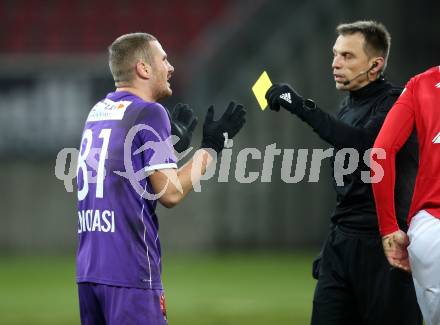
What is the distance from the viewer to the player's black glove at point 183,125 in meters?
5.18

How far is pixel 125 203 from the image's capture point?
15.0 ft

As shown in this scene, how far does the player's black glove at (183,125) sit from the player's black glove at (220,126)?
253mm

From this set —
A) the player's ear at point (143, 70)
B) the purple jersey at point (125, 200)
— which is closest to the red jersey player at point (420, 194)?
the purple jersey at point (125, 200)

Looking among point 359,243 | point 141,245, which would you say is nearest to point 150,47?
point 141,245

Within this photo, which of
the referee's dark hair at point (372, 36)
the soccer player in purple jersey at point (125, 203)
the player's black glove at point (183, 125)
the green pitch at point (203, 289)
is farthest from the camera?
the green pitch at point (203, 289)

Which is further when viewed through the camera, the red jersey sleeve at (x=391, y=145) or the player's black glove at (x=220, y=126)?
the player's black glove at (x=220, y=126)

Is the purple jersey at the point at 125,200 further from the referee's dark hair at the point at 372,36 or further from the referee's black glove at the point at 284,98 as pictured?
the referee's dark hair at the point at 372,36

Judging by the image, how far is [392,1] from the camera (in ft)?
48.3

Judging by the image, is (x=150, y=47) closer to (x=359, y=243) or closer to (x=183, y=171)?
(x=183, y=171)

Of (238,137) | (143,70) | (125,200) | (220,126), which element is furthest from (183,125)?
(238,137)

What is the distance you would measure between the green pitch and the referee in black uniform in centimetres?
342

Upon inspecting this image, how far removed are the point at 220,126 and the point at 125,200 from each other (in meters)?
0.68

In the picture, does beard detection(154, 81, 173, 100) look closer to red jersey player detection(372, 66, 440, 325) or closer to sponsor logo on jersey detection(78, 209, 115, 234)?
sponsor logo on jersey detection(78, 209, 115, 234)

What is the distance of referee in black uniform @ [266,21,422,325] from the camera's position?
17.0 feet
